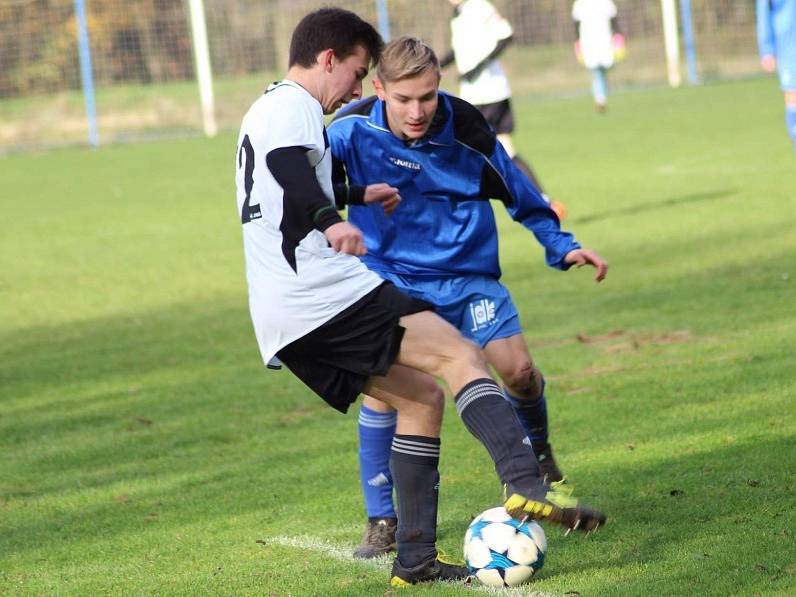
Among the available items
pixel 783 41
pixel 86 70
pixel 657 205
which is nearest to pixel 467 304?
pixel 783 41

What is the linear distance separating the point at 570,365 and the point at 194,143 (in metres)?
19.9

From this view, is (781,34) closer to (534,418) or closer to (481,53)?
(481,53)

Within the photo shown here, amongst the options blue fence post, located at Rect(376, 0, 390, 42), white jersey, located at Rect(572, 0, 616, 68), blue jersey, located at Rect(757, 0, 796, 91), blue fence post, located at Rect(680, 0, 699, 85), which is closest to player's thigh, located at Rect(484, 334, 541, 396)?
blue jersey, located at Rect(757, 0, 796, 91)

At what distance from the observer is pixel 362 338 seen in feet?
12.9

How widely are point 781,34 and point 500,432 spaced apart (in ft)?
25.3

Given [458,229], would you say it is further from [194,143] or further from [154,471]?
[194,143]

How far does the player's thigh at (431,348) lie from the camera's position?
3.94 meters

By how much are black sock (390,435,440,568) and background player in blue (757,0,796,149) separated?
278 inches

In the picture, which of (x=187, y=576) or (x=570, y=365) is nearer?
(x=187, y=576)

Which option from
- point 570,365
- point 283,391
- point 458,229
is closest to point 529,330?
point 570,365

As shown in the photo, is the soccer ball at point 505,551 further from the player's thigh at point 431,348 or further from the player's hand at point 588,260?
the player's hand at point 588,260

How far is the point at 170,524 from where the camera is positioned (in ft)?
16.7

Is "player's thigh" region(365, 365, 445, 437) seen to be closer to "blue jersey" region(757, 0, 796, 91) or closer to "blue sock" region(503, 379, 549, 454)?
"blue sock" region(503, 379, 549, 454)

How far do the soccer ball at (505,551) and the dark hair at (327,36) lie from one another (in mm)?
1455
